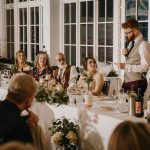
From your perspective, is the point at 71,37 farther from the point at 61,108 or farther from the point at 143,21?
the point at 61,108

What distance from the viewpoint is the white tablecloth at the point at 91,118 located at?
3.46 metres

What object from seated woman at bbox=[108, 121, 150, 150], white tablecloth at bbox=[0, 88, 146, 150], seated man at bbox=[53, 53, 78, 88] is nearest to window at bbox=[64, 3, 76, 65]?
seated man at bbox=[53, 53, 78, 88]

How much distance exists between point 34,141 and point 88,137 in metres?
1.32

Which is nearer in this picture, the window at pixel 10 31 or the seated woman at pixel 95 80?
the seated woman at pixel 95 80

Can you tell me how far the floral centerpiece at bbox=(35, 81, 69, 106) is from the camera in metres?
4.08

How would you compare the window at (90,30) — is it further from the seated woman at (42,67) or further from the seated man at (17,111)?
the seated man at (17,111)

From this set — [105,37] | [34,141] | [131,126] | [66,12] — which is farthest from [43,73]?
[131,126]

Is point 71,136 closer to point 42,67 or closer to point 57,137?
point 57,137

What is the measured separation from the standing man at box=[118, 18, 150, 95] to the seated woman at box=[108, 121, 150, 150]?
2909 mm

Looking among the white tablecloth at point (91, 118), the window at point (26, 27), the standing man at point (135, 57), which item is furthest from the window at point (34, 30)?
the white tablecloth at point (91, 118)

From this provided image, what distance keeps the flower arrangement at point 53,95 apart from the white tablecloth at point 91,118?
0.06m

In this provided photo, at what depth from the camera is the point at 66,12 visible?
7445 mm

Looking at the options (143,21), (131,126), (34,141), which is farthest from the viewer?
(143,21)

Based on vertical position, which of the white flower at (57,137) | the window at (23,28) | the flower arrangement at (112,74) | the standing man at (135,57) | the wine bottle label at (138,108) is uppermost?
the window at (23,28)
